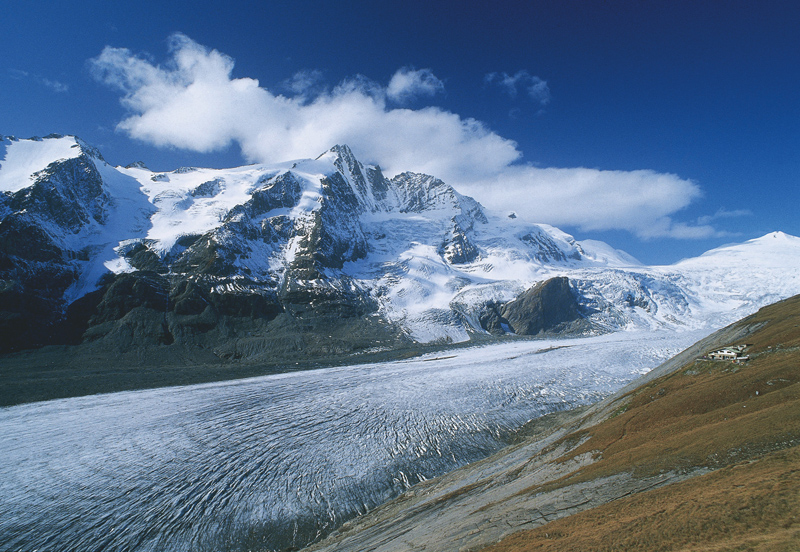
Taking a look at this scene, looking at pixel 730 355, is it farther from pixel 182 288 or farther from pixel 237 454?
pixel 182 288

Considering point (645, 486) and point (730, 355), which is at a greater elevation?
point (730, 355)

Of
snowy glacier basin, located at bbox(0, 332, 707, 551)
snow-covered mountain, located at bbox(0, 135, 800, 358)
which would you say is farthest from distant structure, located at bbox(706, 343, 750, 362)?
snow-covered mountain, located at bbox(0, 135, 800, 358)

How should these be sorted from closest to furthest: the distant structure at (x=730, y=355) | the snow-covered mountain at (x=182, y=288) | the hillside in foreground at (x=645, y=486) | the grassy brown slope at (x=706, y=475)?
1. the grassy brown slope at (x=706, y=475)
2. the hillside in foreground at (x=645, y=486)
3. the distant structure at (x=730, y=355)
4. the snow-covered mountain at (x=182, y=288)

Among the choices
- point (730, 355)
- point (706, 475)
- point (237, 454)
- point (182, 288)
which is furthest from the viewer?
point (182, 288)

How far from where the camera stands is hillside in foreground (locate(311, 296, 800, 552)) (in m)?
9.26

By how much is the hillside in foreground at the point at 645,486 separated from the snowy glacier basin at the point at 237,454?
5.33 m

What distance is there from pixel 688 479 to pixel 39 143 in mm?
273928

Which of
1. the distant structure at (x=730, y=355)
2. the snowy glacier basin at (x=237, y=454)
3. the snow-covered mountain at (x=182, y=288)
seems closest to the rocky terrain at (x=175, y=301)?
the snow-covered mountain at (x=182, y=288)

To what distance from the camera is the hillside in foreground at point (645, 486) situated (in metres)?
9.26

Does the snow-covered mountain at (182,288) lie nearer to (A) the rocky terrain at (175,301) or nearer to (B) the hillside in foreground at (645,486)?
(A) the rocky terrain at (175,301)

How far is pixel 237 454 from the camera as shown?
1375 inches

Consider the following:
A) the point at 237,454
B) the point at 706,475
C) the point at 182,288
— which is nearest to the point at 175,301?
the point at 182,288

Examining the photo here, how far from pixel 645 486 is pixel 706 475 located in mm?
2422

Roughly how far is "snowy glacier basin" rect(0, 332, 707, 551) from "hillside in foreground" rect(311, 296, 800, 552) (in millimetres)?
5326
